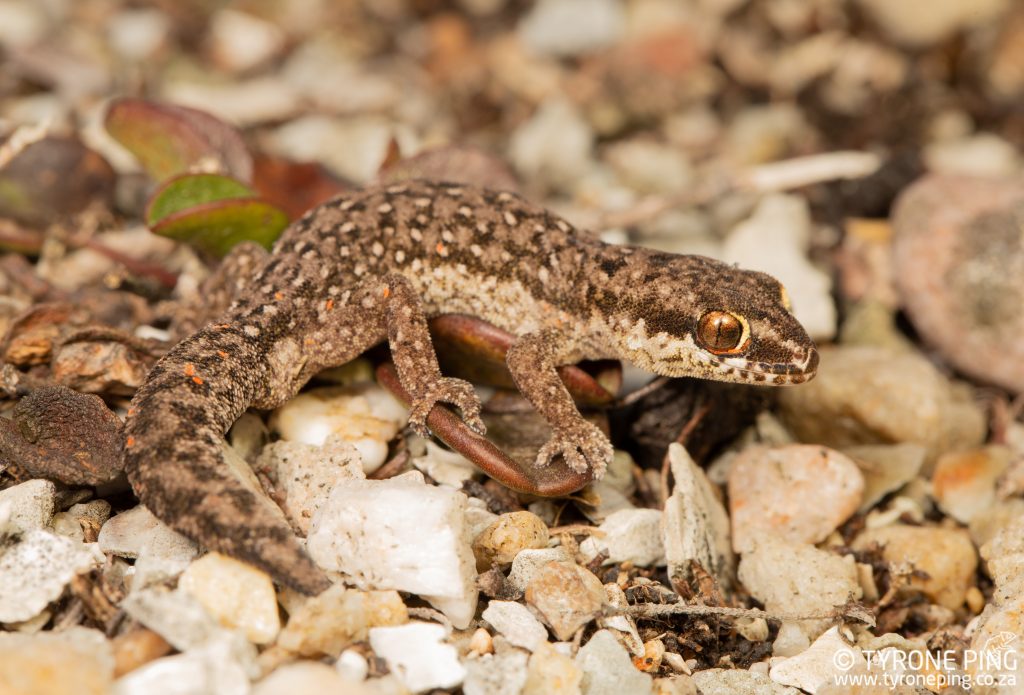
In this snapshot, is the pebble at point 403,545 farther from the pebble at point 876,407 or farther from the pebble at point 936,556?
the pebble at point 876,407

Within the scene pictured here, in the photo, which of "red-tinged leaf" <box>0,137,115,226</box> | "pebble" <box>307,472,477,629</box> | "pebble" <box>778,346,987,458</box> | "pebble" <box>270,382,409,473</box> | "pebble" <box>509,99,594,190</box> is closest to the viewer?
"pebble" <box>307,472,477,629</box>

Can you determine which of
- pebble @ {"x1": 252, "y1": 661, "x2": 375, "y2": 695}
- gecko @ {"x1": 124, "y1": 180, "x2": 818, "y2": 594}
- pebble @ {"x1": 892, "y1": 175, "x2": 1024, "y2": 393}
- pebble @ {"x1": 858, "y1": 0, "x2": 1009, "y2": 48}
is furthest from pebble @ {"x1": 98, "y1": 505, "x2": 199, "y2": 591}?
pebble @ {"x1": 858, "y1": 0, "x2": 1009, "y2": 48}

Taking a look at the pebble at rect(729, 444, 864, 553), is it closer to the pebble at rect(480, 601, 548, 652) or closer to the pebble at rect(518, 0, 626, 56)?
the pebble at rect(480, 601, 548, 652)

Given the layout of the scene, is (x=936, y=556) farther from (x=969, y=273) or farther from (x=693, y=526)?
(x=969, y=273)

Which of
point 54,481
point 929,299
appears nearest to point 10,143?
point 54,481

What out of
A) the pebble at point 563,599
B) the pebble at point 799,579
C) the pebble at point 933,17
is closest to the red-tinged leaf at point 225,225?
the pebble at point 563,599

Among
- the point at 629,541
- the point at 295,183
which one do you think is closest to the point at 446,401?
the point at 629,541
